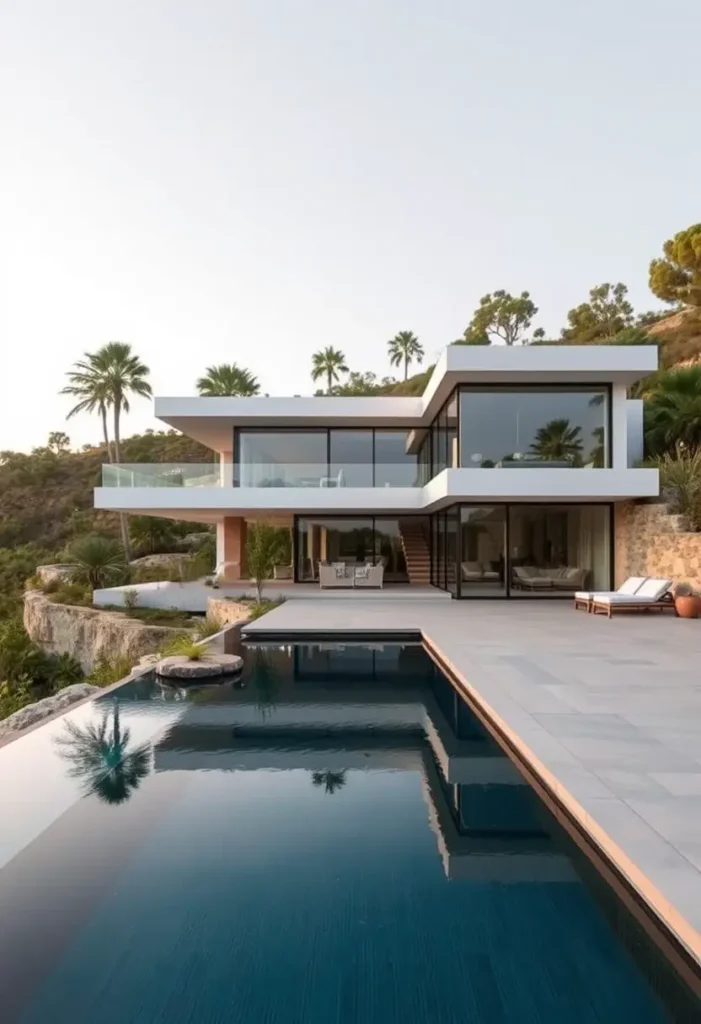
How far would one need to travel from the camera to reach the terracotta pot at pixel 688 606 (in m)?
12.8

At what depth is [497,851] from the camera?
3863 mm

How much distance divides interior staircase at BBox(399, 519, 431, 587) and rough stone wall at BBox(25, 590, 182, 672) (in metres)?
8.47

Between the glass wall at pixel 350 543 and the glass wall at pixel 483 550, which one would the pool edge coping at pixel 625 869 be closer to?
the glass wall at pixel 483 550

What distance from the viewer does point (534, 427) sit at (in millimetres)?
15633

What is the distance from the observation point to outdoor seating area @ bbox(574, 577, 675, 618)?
12922mm

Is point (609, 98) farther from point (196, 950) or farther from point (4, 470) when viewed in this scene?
point (4, 470)

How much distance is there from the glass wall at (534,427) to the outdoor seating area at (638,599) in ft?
10.9

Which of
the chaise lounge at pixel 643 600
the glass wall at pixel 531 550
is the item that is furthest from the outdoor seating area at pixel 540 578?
the chaise lounge at pixel 643 600

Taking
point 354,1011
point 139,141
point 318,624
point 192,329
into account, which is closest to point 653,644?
point 318,624

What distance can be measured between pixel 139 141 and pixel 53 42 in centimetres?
285

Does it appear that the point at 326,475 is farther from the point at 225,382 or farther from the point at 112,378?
the point at 112,378

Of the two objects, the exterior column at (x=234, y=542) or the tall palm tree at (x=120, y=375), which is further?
the tall palm tree at (x=120, y=375)

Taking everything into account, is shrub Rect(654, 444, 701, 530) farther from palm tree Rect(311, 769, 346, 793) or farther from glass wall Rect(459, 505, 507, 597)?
palm tree Rect(311, 769, 346, 793)

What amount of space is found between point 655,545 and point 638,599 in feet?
6.89
